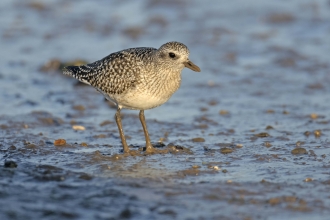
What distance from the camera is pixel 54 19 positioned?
20.5m

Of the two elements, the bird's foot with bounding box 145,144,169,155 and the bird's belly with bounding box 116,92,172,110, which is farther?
the bird's foot with bounding box 145,144,169,155

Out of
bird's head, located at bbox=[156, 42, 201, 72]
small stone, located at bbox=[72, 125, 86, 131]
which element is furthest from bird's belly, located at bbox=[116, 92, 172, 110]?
small stone, located at bbox=[72, 125, 86, 131]

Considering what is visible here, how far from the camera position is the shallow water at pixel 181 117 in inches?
297

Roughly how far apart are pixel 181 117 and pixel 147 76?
2.69 metres

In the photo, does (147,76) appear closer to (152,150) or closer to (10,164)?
(152,150)

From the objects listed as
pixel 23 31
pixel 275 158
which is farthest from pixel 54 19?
pixel 275 158

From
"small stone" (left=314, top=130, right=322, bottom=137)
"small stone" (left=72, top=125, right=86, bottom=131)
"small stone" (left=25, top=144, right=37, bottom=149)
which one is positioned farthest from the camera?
"small stone" (left=72, top=125, right=86, bottom=131)

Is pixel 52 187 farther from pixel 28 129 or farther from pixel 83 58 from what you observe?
pixel 83 58

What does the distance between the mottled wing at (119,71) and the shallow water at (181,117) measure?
0.97m

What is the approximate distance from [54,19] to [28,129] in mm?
9714

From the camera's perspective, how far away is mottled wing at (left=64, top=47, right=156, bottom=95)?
971cm

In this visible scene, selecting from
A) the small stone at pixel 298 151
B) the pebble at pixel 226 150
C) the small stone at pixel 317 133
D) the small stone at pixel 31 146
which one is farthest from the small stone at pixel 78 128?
the small stone at pixel 317 133

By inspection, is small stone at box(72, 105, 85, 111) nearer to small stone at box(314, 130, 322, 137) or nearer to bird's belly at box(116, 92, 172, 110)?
bird's belly at box(116, 92, 172, 110)

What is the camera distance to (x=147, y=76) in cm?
959
